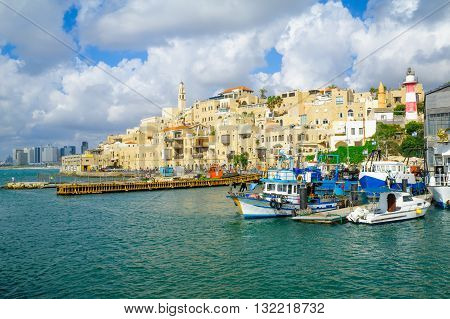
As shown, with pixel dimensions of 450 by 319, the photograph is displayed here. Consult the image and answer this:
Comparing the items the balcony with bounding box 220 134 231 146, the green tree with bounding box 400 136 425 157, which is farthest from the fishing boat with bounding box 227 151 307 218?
the balcony with bounding box 220 134 231 146

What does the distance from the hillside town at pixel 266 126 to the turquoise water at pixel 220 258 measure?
30638 millimetres

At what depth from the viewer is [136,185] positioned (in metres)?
61.6

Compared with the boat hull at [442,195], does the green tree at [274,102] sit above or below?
above

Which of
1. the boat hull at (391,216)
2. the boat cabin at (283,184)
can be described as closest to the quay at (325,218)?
the boat hull at (391,216)

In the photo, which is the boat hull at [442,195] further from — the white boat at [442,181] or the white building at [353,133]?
the white building at [353,133]

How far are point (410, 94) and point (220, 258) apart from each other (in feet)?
172

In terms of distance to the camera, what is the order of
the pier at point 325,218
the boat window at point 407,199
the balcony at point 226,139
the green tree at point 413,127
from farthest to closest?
1. the balcony at point 226,139
2. the green tree at point 413,127
3. the boat window at point 407,199
4. the pier at point 325,218

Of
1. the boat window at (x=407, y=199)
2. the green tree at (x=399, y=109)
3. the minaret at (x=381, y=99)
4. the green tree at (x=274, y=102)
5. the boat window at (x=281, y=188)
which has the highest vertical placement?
the green tree at (x=274, y=102)

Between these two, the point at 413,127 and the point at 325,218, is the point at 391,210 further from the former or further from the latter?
the point at 413,127

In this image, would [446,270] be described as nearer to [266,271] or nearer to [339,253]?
[339,253]

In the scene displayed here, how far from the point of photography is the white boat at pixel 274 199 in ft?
102

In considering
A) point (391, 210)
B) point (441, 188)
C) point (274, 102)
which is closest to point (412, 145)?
point (441, 188)

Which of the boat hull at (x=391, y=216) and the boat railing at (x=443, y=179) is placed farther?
the boat railing at (x=443, y=179)
